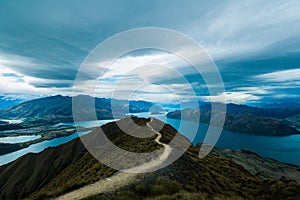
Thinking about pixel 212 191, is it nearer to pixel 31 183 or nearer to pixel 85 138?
pixel 31 183

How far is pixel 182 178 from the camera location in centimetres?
3014

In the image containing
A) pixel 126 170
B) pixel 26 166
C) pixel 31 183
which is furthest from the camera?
pixel 26 166

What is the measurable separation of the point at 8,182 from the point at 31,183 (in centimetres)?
1842

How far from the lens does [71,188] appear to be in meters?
27.4

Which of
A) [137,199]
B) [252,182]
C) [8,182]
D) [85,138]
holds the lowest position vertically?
[8,182]

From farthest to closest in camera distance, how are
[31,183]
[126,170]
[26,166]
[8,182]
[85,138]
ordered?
[85,138], [26,166], [8,182], [31,183], [126,170]

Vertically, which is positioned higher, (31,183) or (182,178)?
(182,178)

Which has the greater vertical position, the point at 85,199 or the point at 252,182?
the point at 85,199

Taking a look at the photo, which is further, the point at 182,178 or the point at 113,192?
the point at 182,178

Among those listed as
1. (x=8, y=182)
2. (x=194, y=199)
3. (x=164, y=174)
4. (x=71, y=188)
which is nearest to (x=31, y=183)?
(x=8, y=182)

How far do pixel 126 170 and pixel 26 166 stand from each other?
99.7 meters

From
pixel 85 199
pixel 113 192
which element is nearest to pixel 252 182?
pixel 113 192

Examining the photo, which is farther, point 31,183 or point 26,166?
point 26,166

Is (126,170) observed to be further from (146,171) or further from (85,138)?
(85,138)
